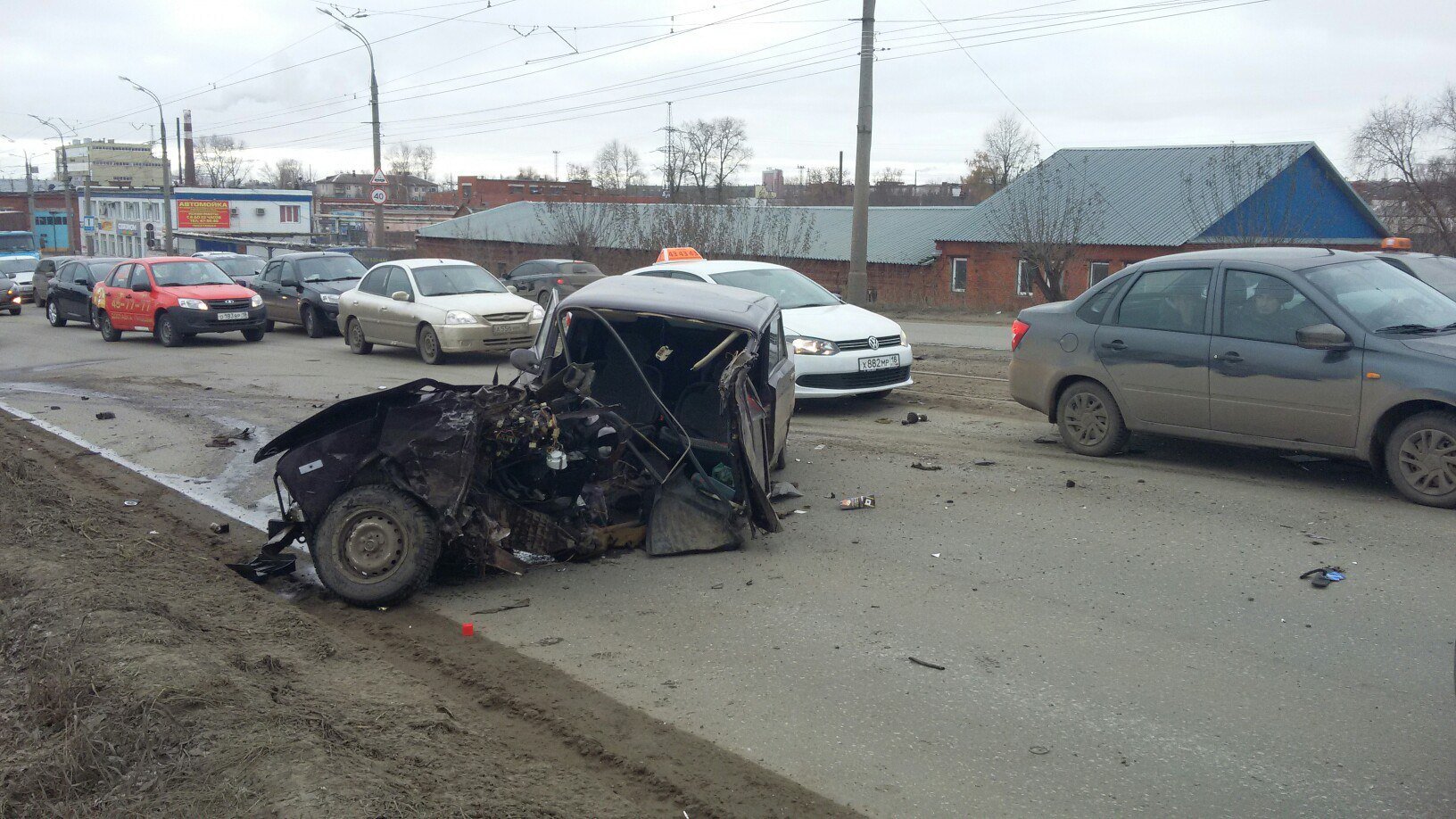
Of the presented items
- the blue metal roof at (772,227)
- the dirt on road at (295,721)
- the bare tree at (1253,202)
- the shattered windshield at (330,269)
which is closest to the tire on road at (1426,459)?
the dirt on road at (295,721)

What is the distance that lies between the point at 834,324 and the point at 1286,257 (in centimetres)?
474

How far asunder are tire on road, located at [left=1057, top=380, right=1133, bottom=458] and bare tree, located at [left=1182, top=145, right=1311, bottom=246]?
76.0 feet

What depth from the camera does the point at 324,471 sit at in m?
6.06

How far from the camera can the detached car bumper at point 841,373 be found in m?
11.5

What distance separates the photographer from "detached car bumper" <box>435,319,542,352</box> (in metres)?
17.0

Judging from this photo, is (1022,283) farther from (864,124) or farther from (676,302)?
(676,302)

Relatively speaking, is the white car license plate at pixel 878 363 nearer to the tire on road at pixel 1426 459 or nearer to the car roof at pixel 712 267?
the car roof at pixel 712 267

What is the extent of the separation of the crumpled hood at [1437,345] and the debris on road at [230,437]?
1025cm

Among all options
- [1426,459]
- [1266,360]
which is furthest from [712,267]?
[1426,459]

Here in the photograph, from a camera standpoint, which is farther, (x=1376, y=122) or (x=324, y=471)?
(x=1376, y=122)

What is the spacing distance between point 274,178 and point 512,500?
130m

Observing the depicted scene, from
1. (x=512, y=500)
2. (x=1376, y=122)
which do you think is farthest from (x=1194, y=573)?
(x=1376, y=122)

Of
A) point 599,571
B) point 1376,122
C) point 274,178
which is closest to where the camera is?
point 599,571

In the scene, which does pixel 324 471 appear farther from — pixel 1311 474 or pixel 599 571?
pixel 1311 474
